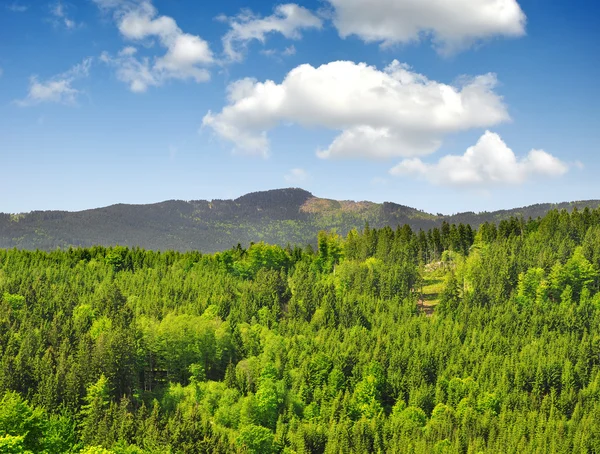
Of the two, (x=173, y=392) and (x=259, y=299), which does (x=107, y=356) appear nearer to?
(x=173, y=392)

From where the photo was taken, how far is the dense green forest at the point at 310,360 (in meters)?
115

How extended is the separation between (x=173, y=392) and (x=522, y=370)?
84699mm

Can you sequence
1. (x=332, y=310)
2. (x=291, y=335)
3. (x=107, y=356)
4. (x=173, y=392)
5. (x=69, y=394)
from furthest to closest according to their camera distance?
(x=332, y=310), (x=291, y=335), (x=173, y=392), (x=107, y=356), (x=69, y=394)

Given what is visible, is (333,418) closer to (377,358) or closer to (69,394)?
(377,358)

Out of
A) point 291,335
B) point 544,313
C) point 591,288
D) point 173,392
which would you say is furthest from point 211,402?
point 591,288

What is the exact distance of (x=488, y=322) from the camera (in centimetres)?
16800

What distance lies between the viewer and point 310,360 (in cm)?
14612

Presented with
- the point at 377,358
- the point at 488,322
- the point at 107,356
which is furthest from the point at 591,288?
the point at 107,356

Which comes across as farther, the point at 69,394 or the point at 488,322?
the point at 488,322

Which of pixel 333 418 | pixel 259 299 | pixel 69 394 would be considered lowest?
pixel 333 418

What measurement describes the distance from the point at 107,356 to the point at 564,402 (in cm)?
10465

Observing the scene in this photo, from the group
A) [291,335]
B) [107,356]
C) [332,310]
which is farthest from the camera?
[332,310]

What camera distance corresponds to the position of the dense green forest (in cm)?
11462

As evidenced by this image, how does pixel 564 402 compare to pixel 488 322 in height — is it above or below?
below
